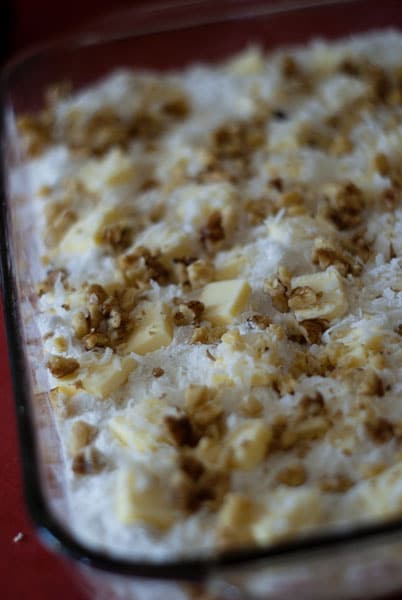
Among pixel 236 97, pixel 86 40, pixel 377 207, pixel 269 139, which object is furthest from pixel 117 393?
pixel 86 40

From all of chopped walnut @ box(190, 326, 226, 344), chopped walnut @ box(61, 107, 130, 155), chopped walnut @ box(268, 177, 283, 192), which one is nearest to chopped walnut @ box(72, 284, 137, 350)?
chopped walnut @ box(190, 326, 226, 344)

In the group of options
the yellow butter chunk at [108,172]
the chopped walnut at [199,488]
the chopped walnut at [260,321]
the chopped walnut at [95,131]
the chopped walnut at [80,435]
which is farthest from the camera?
the chopped walnut at [95,131]

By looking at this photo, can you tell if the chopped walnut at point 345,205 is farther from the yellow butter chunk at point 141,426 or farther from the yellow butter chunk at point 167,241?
the yellow butter chunk at point 141,426

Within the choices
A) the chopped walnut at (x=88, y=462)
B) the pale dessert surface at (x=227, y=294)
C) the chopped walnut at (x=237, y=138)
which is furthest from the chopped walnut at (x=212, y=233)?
the chopped walnut at (x=88, y=462)

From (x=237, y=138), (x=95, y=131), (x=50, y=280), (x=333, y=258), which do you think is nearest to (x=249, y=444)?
(x=333, y=258)

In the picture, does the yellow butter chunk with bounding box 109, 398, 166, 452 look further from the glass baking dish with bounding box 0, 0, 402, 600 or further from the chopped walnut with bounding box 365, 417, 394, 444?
the chopped walnut with bounding box 365, 417, 394, 444

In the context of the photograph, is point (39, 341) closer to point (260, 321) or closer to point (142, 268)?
point (142, 268)
